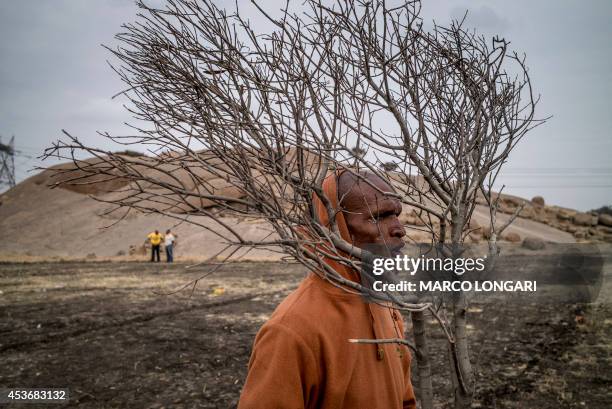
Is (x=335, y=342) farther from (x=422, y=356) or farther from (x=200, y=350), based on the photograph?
(x=200, y=350)

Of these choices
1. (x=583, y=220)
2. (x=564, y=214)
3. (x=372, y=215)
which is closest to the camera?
(x=372, y=215)

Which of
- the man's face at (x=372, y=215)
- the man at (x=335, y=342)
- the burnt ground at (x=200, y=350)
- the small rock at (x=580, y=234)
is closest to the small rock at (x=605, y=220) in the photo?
the small rock at (x=580, y=234)

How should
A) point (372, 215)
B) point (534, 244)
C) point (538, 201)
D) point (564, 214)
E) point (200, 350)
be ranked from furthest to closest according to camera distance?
point (538, 201) < point (564, 214) < point (534, 244) < point (200, 350) < point (372, 215)

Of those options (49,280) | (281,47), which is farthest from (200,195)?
(49,280)

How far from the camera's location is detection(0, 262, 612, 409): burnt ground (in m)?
4.96

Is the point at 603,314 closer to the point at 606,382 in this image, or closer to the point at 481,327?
the point at 481,327

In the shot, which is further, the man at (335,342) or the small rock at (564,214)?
the small rock at (564,214)

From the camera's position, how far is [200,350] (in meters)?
6.81

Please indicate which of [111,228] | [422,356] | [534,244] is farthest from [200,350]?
[111,228]

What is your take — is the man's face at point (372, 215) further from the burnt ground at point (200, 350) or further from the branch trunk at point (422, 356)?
the burnt ground at point (200, 350)

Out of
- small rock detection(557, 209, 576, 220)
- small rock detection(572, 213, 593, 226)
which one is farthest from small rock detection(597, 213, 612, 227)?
A: small rock detection(557, 209, 576, 220)

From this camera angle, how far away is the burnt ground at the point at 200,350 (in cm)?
496

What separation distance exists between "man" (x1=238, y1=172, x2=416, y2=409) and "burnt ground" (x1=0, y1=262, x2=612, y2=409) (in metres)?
1.11

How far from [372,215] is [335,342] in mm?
547
